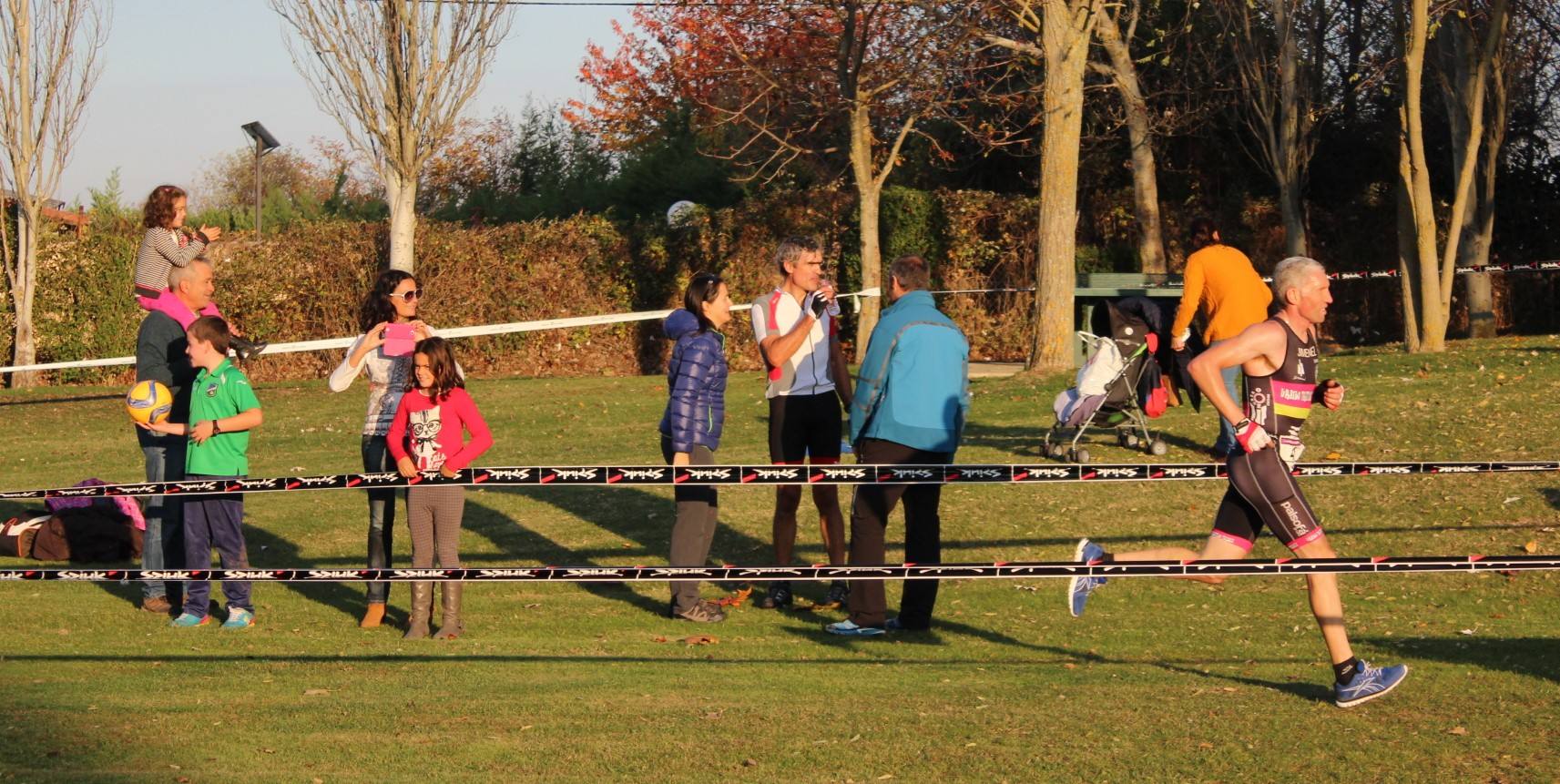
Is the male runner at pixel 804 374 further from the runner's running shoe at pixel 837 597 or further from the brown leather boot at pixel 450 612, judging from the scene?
the brown leather boot at pixel 450 612

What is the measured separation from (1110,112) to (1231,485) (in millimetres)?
19725

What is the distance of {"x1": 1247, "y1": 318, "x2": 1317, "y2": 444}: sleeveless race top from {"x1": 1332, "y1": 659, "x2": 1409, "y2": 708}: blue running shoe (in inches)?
40.4

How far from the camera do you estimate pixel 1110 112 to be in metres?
26.2

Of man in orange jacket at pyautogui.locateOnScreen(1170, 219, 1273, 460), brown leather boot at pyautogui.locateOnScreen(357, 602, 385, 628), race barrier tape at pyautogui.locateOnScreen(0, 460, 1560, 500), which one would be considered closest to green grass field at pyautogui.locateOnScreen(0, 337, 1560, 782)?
brown leather boot at pyautogui.locateOnScreen(357, 602, 385, 628)

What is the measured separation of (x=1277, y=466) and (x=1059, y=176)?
1209cm

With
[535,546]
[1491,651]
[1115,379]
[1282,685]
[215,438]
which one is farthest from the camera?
[1115,379]

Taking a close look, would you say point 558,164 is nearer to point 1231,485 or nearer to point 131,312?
point 131,312

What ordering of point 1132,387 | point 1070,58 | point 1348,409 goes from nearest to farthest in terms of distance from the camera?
point 1132,387, point 1348,409, point 1070,58

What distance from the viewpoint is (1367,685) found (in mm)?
6828

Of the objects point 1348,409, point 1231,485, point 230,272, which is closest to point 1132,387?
point 1348,409

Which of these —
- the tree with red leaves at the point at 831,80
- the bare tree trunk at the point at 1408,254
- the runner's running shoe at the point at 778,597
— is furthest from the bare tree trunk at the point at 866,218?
the runner's running shoe at the point at 778,597

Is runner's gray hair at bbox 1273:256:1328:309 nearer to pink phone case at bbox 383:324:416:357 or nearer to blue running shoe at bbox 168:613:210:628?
pink phone case at bbox 383:324:416:357

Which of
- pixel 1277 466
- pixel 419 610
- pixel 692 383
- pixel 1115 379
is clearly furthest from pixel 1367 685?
pixel 1115 379

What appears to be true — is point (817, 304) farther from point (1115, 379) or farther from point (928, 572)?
point (1115, 379)
